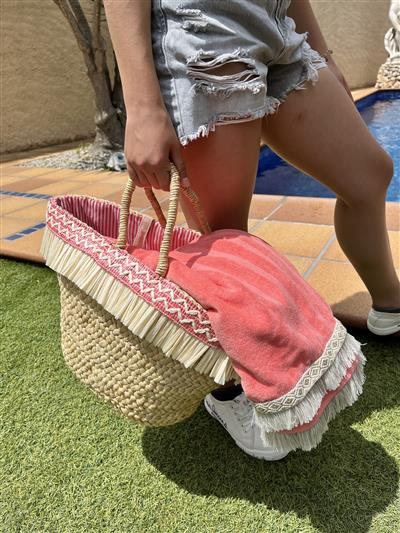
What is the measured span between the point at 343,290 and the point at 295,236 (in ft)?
2.21

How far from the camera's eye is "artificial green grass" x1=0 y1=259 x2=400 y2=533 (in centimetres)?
111

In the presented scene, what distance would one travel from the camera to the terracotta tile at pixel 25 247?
2506 mm

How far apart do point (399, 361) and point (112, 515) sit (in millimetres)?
982

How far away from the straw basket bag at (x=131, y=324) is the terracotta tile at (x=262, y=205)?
181 cm

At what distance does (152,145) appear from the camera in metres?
0.91

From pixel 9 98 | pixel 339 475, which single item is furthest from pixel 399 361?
pixel 9 98

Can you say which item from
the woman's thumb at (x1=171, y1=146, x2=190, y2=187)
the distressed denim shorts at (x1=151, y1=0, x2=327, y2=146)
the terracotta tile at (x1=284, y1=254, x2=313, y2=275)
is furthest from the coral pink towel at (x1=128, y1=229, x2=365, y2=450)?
the terracotta tile at (x1=284, y1=254, x2=313, y2=275)

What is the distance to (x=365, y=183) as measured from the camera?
4.28 ft

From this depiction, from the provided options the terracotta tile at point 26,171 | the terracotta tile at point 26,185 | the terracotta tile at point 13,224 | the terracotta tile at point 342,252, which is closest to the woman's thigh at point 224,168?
the terracotta tile at point 342,252

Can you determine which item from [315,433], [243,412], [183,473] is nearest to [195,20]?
[315,433]

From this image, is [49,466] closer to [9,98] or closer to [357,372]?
[357,372]

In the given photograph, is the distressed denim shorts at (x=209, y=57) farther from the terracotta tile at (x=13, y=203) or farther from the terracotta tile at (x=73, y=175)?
the terracotta tile at (x=73, y=175)

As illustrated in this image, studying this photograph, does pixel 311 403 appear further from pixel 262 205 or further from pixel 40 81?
pixel 40 81

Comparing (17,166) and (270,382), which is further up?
(270,382)
